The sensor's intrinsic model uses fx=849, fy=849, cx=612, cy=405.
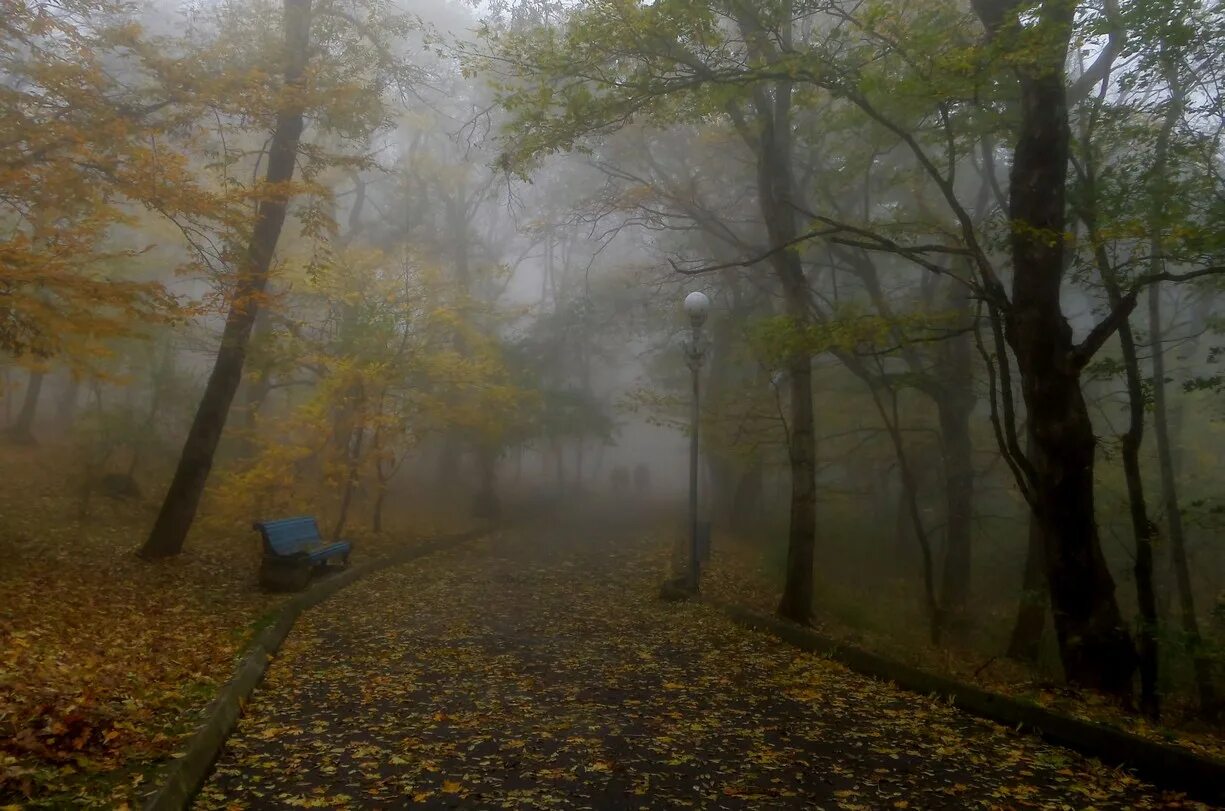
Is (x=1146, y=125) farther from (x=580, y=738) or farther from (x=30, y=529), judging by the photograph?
(x=30, y=529)

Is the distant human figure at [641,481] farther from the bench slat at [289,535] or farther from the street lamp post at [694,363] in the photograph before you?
the bench slat at [289,535]

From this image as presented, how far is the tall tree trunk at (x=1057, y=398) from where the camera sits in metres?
7.30

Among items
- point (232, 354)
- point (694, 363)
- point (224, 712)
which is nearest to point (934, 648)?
point (694, 363)

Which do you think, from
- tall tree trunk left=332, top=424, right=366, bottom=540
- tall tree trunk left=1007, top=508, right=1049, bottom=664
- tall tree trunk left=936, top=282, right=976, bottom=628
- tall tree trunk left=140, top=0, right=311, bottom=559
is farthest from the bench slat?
tall tree trunk left=936, top=282, right=976, bottom=628

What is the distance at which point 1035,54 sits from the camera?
6945mm

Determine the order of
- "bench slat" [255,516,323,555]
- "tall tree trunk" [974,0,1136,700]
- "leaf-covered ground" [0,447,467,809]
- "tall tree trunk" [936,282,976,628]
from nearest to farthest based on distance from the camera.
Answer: "leaf-covered ground" [0,447,467,809] < "tall tree trunk" [974,0,1136,700] < "bench slat" [255,516,323,555] < "tall tree trunk" [936,282,976,628]

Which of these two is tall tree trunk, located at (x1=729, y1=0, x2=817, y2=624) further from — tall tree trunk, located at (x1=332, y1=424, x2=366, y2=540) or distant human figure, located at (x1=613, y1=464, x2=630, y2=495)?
distant human figure, located at (x1=613, y1=464, x2=630, y2=495)

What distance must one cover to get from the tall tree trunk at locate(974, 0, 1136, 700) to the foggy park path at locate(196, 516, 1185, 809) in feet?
5.45

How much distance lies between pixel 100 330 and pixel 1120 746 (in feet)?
33.9

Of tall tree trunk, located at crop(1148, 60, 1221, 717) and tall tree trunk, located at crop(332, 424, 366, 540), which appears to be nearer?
tall tree trunk, located at crop(1148, 60, 1221, 717)

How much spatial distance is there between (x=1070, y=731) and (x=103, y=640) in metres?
8.07

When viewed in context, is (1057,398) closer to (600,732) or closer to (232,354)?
(600,732)

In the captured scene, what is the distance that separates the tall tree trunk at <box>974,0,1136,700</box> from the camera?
7.30m

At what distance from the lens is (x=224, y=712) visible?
18.9ft
